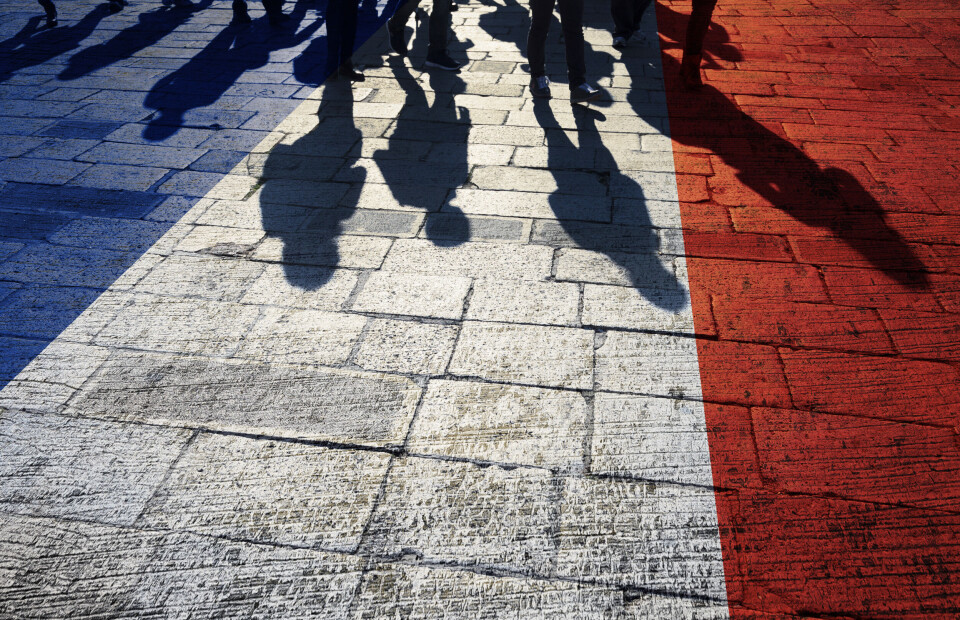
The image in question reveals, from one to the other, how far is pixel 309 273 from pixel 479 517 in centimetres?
171

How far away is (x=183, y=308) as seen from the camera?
9.89 feet

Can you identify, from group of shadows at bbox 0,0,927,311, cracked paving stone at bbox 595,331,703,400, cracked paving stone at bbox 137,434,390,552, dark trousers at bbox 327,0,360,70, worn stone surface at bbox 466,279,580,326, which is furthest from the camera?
dark trousers at bbox 327,0,360,70

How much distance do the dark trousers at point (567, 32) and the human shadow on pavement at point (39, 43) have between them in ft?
16.7

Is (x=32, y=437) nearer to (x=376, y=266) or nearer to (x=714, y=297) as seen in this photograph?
(x=376, y=266)

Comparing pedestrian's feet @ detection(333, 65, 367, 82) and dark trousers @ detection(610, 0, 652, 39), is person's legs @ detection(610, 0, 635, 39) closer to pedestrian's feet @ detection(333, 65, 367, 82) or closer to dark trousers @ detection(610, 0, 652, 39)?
dark trousers @ detection(610, 0, 652, 39)

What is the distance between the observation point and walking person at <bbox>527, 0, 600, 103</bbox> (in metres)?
4.92

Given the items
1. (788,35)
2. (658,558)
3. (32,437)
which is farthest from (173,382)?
(788,35)

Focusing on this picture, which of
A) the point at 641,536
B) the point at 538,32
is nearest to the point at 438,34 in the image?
the point at 538,32

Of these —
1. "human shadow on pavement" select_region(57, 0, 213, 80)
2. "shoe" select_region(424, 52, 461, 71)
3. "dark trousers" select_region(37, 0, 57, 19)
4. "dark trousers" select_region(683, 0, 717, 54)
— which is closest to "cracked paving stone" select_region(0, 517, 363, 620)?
"dark trousers" select_region(683, 0, 717, 54)

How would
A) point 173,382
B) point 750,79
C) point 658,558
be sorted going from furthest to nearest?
1. point 750,79
2. point 173,382
3. point 658,558

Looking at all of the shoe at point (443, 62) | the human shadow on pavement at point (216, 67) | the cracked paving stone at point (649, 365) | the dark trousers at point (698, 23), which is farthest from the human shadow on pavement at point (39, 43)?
the cracked paving stone at point (649, 365)

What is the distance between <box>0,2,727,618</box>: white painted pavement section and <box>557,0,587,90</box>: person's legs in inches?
57.6

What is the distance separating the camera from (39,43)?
7023 millimetres

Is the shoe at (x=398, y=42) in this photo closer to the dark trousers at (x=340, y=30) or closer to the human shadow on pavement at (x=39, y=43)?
the dark trousers at (x=340, y=30)
